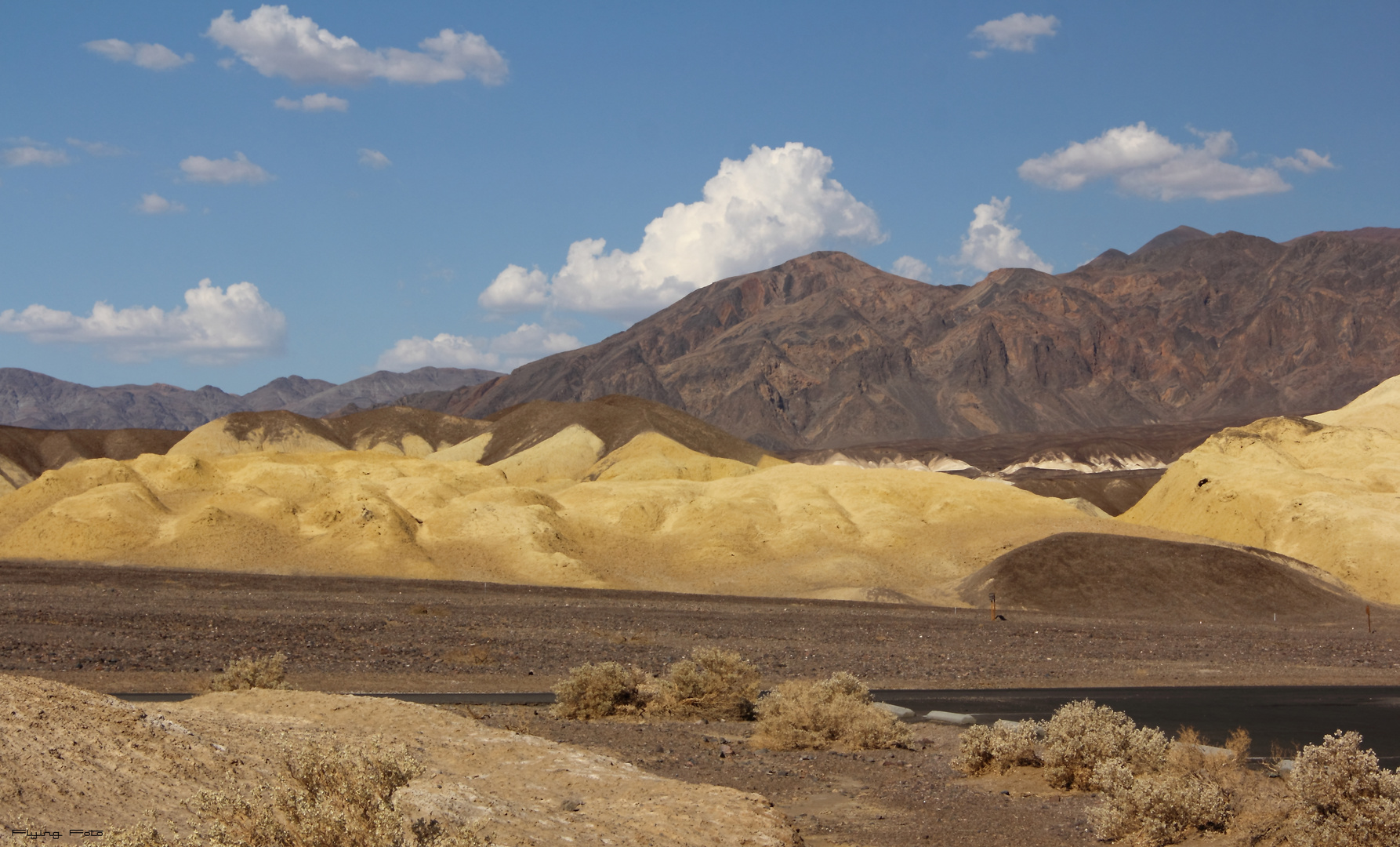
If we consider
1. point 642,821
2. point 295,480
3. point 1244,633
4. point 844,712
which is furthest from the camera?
point 295,480

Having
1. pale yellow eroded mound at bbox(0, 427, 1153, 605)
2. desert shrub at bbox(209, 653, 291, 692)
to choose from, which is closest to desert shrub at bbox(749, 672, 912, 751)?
desert shrub at bbox(209, 653, 291, 692)

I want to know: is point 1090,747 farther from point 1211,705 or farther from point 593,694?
point 1211,705

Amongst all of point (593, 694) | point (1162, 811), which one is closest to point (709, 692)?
point (593, 694)

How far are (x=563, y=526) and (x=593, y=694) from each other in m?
43.7

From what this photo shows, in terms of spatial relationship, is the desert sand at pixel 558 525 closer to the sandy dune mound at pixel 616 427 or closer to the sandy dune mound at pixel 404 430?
the sandy dune mound at pixel 616 427

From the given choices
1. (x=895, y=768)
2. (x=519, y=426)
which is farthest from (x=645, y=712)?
(x=519, y=426)

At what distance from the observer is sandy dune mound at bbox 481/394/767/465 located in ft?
340

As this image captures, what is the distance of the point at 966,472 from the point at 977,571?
390 feet

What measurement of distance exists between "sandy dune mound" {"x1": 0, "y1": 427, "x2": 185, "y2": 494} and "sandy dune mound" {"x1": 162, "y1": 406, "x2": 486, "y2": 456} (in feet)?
40.2

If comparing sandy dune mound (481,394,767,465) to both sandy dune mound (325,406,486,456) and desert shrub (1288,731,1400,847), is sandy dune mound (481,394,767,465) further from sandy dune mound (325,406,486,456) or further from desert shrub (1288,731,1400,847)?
desert shrub (1288,731,1400,847)

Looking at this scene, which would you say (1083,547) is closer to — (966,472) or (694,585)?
(694,585)

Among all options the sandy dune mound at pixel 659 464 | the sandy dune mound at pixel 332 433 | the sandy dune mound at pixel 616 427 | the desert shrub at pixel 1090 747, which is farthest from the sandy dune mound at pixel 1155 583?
the sandy dune mound at pixel 332 433

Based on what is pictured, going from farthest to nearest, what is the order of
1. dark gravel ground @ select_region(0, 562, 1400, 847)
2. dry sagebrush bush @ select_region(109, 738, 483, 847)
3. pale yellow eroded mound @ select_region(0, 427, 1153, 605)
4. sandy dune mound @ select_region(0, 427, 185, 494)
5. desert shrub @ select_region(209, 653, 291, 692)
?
sandy dune mound @ select_region(0, 427, 185, 494) → pale yellow eroded mound @ select_region(0, 427, 1153, 605) → desert shrub @ select_region(209, 653, 291, 692) → dark gravel ground @ select_region(0, 562, 1400, 847) → dry sagebrush bush @ select_region(109, 738, 483, 847)

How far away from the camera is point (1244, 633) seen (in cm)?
3988
